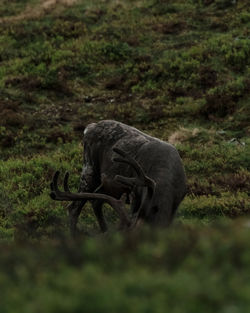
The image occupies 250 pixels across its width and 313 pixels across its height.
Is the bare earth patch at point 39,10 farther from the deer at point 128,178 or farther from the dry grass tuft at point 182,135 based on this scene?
the deer at point 128,178

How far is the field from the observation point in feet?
12.3

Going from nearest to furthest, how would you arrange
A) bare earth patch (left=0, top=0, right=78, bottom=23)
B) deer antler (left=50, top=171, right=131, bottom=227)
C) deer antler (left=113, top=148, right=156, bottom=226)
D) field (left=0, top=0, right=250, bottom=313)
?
1. field (left=0, top=0, right=250, bottom=313)
2. deer antler (left=50, top=171, right=131, bottom=227)
3. deer antler (left=113, top=148, right=156, bottom=226)
4. bare earth patch (left=0, top=0, right=78, bottom=23)

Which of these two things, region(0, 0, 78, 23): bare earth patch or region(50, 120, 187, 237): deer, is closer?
region(50, 120, 187, 237): deer

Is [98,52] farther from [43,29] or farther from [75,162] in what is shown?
[75,162]

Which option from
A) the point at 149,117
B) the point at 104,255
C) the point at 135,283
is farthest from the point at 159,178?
the point at 149,117

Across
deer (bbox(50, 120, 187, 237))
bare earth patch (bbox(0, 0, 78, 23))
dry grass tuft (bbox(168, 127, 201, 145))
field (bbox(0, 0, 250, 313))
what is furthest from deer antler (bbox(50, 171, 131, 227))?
bare earth patch (bbox(0, 0, 78, 23))

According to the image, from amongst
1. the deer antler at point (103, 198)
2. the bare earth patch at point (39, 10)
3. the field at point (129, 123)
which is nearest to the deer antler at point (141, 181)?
the deer antler at point (103, 198)

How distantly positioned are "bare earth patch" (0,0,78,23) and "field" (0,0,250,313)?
110 millimetres

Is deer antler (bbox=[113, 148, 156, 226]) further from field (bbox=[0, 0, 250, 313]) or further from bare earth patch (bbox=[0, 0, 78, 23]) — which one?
bare earth patch (bbox=[0, 0, 78, 23])

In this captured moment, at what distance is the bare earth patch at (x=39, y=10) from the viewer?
2978 centimetres

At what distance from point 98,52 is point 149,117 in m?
7.31

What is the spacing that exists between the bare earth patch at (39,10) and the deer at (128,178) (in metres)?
20.6

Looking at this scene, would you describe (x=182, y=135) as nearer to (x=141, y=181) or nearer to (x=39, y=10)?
(x=141, y=181)

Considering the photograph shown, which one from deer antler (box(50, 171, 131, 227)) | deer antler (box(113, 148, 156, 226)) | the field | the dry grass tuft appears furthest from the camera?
the dry grass tuft
